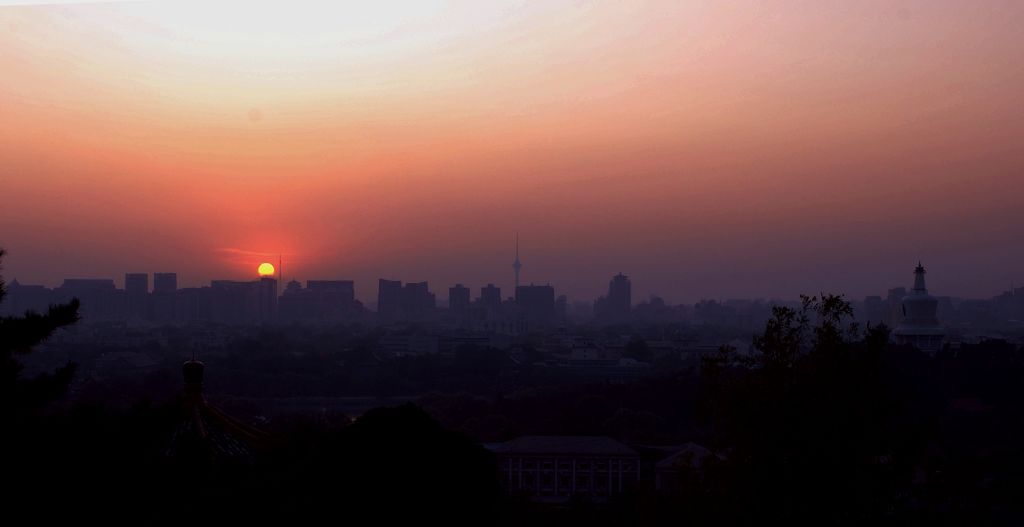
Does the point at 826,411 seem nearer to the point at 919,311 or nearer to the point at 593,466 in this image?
the point at 593,466

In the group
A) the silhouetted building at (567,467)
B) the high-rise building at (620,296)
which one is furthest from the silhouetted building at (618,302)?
the silhouetted building at (567,467)

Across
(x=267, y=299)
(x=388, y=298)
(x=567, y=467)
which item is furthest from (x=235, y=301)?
(x=567, y=467)

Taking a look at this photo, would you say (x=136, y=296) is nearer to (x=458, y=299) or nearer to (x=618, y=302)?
(x=458, y=299)

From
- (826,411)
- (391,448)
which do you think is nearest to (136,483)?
(391,448)

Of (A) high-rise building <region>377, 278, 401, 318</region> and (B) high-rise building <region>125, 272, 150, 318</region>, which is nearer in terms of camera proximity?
(B) high-rise building <region>125, 272, 150, 318</region>

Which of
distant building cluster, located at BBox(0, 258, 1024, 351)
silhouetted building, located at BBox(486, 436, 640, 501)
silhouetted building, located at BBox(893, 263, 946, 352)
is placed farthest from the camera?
distant building cluster, located at BBox(0, 258, 1024, 351)

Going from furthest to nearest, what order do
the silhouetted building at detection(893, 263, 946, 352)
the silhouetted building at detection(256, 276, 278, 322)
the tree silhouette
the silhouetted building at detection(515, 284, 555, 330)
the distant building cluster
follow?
the silhouetted building at detection(515, 284, 555, 330), the silhouetted building at detection(256, 276, 278, 322), the distant building cluster, the silhouetted building at detection(893, 263, 946, 352), the tree silhouette

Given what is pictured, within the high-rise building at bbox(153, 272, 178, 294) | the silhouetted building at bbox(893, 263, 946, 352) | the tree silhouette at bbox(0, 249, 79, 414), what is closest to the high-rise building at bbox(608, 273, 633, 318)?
the high-rise building at bbox(153, 272, 178, 294)

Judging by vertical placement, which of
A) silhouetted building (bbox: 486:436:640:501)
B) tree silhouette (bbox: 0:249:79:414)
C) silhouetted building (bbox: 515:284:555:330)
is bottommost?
silhouetted building (bbox: 486:436:640:501)

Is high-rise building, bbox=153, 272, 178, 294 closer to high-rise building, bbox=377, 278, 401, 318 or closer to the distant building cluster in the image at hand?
the distant building cluster
